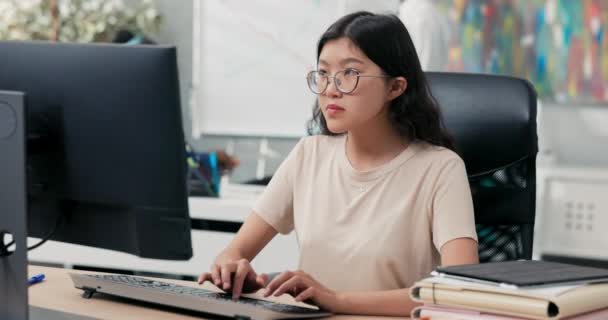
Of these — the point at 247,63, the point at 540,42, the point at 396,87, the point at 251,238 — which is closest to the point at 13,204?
the point at 251,238

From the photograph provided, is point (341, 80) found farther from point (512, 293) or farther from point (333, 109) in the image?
point (512, 293)

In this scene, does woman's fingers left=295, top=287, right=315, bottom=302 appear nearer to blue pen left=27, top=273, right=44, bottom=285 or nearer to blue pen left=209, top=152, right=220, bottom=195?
blue pen left=27, top=273, right=44, bottom=285

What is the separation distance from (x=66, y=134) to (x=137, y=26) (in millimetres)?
2646

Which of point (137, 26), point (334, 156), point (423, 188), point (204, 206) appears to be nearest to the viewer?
point (423, 188)

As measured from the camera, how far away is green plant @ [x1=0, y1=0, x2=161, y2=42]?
12.5 ft

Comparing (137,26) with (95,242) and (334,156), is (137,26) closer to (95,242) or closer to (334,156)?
(334,156)

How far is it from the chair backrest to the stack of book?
2.00 feet

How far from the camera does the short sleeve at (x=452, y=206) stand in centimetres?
170

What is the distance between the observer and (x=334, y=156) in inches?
75.2

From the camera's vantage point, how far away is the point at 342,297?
1540mm

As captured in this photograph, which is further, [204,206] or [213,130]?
[213,130]

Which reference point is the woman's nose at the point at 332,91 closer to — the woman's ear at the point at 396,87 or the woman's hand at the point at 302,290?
the woman's ear at the point at 396,87

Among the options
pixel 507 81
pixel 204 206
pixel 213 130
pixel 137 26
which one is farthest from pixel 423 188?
pixel 137 26

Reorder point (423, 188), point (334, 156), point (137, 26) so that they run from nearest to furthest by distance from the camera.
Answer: point (423, 188) → point (334, 156) → point (137, 26)
